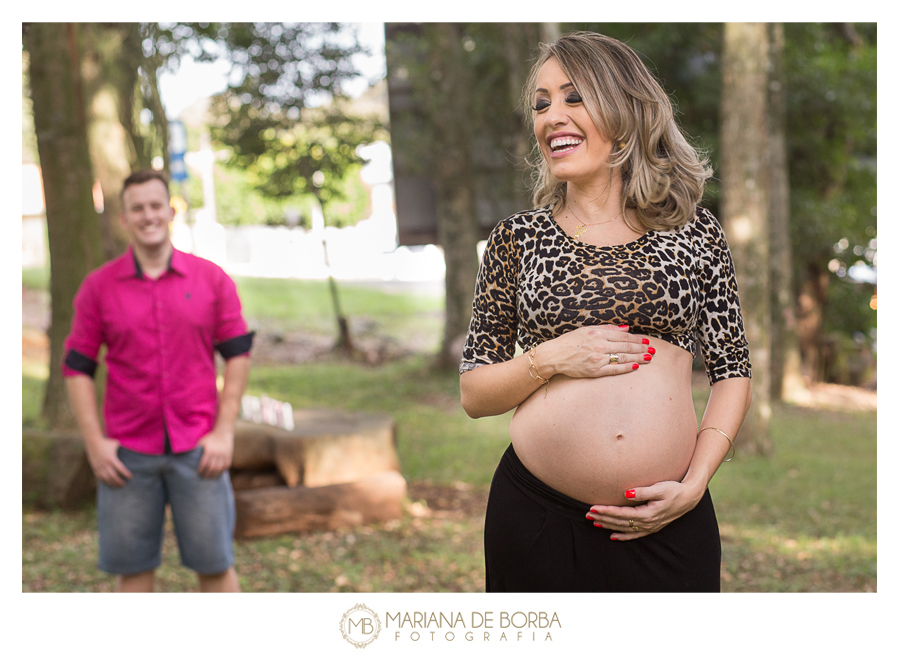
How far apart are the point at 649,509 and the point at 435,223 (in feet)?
44.0

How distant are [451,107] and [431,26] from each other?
106 centimetres

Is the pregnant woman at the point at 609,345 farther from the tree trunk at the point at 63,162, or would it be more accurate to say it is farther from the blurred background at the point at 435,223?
the tree trunk at the point at 63,162

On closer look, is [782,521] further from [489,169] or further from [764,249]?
[489,169]

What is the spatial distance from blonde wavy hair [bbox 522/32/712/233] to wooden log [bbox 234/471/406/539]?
352 cm

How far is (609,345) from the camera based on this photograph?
1735 millimetres

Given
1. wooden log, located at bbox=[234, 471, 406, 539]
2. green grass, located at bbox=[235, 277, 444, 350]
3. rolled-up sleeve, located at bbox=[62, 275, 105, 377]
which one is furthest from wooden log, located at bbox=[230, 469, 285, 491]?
green grass, located at bbox=[235, 277, 444, 350]

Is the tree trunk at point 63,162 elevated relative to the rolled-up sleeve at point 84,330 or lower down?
elevated

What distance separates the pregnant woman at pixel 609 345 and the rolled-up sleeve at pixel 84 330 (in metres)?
1.67

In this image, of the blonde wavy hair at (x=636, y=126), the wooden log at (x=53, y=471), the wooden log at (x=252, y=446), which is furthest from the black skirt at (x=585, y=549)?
the wooden log at (x=53, y=471)

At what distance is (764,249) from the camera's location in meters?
6.93

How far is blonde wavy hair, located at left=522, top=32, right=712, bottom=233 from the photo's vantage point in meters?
1.79
